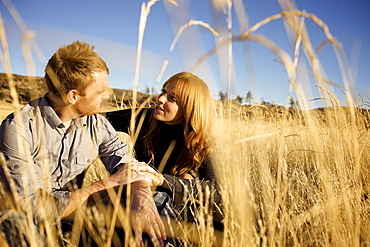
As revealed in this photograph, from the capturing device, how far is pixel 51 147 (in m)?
1.70

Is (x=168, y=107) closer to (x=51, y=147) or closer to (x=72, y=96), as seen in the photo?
(x=72, y=96)

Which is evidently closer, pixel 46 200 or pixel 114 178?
pixel 46 200

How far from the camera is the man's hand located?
126 cm

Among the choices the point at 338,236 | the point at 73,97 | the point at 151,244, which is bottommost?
the point at 151,244

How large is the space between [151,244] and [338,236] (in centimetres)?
87

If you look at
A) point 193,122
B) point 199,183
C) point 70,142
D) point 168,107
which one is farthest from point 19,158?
point 193,122

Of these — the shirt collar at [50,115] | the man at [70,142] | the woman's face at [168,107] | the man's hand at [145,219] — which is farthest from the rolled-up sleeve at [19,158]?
the woman's face at [168,107]

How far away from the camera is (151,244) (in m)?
1.29

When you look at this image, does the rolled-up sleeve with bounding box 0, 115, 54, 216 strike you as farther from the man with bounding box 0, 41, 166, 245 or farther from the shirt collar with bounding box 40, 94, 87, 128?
the shirt collar with bounding box 40, 94, 87, 128

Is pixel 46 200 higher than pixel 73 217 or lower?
higher

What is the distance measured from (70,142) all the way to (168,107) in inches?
32.4

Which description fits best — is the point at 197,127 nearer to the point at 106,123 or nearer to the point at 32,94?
the point at 106,123

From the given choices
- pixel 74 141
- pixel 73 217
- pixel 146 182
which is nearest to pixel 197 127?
pixel 146 182

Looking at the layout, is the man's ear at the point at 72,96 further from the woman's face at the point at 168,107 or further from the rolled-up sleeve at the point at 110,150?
the woman's face at the point at 168,107
